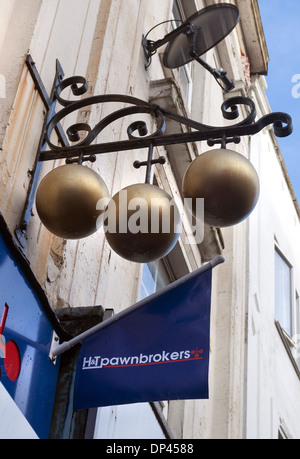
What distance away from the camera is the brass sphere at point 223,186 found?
369 cm

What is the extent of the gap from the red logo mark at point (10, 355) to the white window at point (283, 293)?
31.3 feet

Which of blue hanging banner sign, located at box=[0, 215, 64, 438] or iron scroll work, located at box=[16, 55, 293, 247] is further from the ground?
iron scroll work, located at box=[16, 55, 293, 247]

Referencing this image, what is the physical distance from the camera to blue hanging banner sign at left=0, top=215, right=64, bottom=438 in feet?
11.2

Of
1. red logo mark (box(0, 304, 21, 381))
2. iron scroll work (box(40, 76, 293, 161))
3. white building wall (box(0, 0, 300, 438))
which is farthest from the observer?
white building wall (box(0, 0, 300, 438))

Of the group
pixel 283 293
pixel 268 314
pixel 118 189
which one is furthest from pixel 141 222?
pixel 283 293

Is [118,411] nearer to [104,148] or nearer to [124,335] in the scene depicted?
[124,335]

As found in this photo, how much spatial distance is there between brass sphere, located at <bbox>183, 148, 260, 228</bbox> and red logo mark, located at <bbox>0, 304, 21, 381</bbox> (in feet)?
3.51

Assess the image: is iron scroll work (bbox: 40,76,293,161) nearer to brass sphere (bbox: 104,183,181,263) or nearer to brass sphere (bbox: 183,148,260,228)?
brass sphere (bbox: 183,148,260,228)

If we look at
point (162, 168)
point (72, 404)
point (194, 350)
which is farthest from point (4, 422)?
point (162, 168)

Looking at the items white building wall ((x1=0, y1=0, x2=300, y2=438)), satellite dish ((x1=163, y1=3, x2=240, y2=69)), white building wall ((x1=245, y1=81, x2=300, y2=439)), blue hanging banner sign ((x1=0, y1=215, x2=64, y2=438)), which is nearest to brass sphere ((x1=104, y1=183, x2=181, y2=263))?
blue hanging banner sign ((x1=0, y1=215, x2=64, y2=438))

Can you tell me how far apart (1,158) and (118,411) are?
5.10ft

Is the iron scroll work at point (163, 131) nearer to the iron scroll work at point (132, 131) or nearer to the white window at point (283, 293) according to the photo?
the iron scroll work at point (132, 131)

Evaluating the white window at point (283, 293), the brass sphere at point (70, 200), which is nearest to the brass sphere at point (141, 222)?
the brass sphere at point (70, 200)

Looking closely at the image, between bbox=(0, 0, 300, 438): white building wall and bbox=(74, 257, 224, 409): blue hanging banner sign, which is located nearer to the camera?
bbox=(74, 257, 224, 409): blue hanging banner sign
